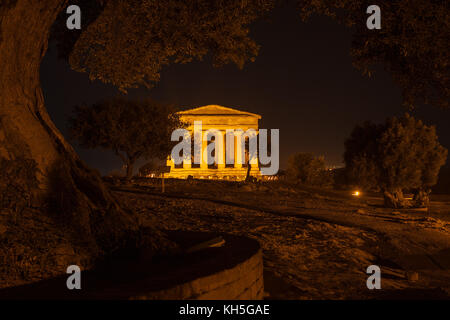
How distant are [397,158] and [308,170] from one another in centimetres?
2364

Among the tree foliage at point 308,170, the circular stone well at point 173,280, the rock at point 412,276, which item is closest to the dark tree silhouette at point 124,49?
the circular stone well at point 173,280

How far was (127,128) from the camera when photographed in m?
27.0

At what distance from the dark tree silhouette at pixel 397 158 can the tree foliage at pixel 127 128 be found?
1347cm

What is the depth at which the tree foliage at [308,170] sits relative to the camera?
2035 inches

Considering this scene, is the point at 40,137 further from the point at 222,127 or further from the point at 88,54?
the point at 222,127

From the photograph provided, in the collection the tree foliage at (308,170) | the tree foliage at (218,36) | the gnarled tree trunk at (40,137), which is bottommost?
the tree foliage at (308,170)

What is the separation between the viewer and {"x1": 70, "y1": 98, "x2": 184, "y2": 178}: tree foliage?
2664cm

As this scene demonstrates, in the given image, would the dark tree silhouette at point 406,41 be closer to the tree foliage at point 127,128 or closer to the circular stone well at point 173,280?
the circular stone well at point 173,280

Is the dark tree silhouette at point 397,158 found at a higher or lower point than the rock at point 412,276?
higher

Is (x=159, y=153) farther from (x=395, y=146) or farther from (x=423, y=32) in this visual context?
(x=423, y=32)

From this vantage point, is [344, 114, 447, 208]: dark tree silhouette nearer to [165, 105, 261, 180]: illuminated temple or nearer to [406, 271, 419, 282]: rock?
[406, 271, 419, 282]: rock

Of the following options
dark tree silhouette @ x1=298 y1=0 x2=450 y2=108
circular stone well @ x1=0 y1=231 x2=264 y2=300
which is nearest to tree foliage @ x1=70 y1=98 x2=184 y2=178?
dark tree silhouette @ x1=298 y1=0 x2=450 y2=108

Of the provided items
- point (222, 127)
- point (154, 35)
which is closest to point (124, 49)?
point (154, 35)

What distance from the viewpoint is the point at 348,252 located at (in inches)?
376
